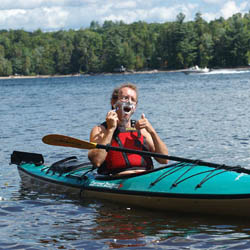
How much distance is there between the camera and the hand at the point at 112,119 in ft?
20.7

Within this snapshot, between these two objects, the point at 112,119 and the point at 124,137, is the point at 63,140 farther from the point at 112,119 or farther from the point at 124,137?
the point at 112,119

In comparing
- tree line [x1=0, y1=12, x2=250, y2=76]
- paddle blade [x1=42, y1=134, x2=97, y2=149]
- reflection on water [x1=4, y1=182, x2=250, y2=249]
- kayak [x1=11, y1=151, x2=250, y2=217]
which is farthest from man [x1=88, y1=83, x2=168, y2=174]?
tree line [x1=0, y1=12, x2=250, y2=76]

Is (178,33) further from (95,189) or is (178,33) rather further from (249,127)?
(95,189)

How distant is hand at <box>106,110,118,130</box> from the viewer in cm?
631

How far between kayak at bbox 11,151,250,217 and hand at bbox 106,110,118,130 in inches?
28.1

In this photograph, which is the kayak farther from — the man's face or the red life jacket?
the man's face

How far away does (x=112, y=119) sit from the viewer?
630 centimetres

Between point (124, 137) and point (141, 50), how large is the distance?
128053 millimetres

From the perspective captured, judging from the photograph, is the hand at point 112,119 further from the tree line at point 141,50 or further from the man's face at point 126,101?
the tree line at point 141,50

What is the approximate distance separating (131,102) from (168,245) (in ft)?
6.00

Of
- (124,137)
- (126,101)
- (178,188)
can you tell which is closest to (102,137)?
(124,137)

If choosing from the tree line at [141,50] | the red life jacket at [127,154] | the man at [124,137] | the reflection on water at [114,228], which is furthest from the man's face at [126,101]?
the tree line at [141,50]

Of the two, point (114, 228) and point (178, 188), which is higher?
point (178, 188)

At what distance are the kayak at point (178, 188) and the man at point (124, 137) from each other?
0.64 ft
